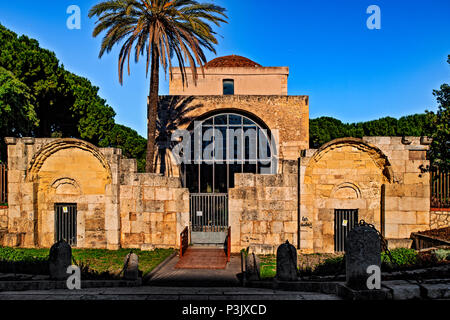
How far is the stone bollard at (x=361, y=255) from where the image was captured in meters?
6.12

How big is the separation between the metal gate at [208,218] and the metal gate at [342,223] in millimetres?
5038

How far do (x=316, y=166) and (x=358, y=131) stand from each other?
104ft

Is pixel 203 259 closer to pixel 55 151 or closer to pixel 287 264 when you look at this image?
pixel 287 264

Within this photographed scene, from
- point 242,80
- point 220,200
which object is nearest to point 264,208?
point 220,200

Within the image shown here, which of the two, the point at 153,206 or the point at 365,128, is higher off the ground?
the point at 365,128

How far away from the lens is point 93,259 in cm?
1324

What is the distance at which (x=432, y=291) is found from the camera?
5.77 meters

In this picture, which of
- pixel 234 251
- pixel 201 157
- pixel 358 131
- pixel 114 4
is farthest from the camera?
pixel 358 131

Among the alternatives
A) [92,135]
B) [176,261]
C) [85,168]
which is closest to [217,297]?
[176,261]

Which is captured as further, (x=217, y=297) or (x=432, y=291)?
(x=217, y=297)

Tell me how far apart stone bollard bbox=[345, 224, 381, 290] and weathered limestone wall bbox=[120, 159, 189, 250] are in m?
9.96

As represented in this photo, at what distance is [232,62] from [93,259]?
2154 centimetres

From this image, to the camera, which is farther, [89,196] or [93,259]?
[89,196]

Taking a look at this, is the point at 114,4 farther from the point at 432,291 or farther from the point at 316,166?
the point at 432,291
